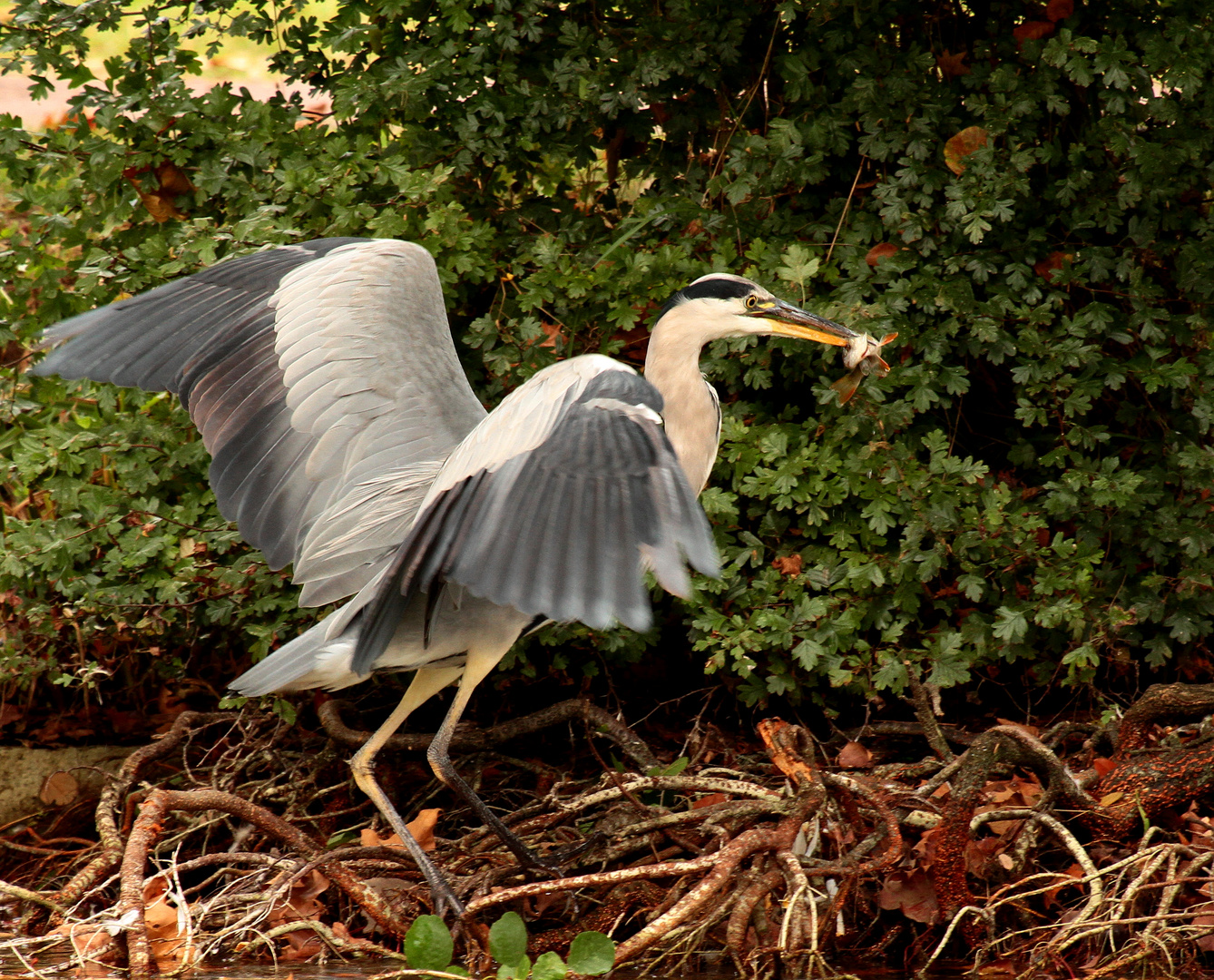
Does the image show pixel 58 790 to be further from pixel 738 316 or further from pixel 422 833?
pixel 738 316

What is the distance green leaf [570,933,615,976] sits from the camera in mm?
2623

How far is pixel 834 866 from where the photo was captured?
9.45 ft

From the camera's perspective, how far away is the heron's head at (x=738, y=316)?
3529 millimetres

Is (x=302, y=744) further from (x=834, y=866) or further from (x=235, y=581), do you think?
(x=834, y=866)

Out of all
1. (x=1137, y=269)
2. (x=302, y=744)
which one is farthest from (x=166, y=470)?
(x=1137, y=269)

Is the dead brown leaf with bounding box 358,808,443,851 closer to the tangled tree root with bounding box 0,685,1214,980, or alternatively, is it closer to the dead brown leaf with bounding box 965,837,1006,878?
the tangled tree root with bounding box 0,685,1214,980

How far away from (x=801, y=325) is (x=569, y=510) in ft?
4.55

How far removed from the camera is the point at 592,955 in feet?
8.67

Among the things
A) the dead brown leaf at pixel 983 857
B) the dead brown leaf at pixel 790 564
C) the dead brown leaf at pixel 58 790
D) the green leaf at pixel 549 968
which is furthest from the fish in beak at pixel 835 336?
the dead brown leaf at pixel 58 790

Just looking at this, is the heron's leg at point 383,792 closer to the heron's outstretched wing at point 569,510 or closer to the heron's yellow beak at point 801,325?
the heron's outstretched wing at point 569,510

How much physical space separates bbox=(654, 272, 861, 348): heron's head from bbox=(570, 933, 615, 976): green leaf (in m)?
1.63

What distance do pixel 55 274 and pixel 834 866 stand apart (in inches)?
114

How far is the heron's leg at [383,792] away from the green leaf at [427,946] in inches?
15.0

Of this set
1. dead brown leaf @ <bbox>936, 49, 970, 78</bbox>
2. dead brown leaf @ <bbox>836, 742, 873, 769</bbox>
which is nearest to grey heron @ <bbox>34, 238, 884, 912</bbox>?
dead brown leaf @ <bbox>836, 742, 873, 769</bbox>
